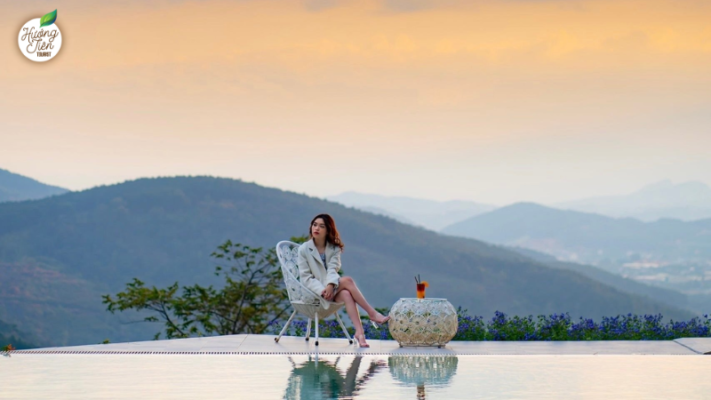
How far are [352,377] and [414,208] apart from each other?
5175cm

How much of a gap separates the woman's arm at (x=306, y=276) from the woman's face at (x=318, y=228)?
0.63 ft

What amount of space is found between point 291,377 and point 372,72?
2343 cm

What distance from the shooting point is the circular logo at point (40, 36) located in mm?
17844

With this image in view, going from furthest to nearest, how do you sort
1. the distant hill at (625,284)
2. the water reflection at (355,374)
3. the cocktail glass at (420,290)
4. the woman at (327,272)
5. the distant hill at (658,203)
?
1. the distant hill at (625,284)
2. the distant hill at (658,203)
3. the cocktail glass at (420,290)
4. the woman at (327,272)
5. the water reflection at (355,374)

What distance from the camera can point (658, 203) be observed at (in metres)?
59.8

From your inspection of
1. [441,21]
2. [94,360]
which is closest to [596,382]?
[94,360]

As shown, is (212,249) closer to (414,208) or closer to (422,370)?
(414,208)

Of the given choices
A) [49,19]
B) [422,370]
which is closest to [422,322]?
[422,370]

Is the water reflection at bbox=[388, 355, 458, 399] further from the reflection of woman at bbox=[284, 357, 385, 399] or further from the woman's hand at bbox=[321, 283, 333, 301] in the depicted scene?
the woman's hand at bbox=[321, 283, 333, 301]

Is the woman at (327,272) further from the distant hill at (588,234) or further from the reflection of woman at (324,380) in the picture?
the distant hill at (588,234)

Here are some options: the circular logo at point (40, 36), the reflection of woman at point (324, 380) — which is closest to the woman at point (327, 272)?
the reflection of woman at point (324, 380)

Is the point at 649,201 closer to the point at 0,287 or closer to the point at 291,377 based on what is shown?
the point at 0,287

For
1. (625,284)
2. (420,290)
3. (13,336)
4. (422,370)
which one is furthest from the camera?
(625,284)

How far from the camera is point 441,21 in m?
19.3
